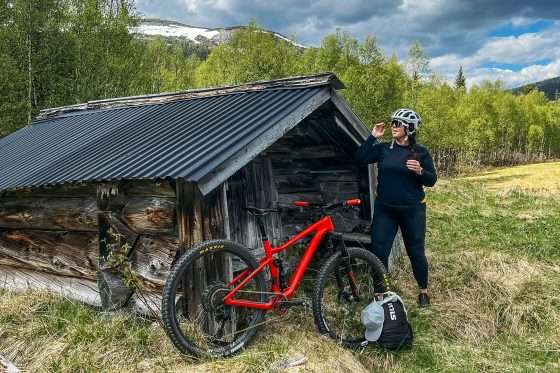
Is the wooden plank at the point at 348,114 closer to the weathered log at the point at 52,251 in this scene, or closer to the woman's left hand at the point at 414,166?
the woman's left hand at the point at 414,166

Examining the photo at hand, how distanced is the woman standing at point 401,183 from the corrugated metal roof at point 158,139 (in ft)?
3.19

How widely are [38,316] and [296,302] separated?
2.80m

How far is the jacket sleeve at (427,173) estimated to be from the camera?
5500 mm

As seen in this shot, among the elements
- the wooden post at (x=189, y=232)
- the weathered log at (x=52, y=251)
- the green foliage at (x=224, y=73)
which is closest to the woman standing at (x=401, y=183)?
the wooden post at (x=189, y=232)

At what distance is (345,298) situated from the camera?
17.2ft

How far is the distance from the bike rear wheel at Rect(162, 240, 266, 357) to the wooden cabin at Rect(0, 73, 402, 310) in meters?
0.32

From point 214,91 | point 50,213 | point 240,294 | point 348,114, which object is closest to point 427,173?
point 348,114

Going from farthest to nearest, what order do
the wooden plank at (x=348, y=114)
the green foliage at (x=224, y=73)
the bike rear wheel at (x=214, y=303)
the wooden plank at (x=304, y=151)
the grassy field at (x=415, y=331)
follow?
the green foliage at (x=224, y=73)
the wooden plank at (x=304, y=151)
the wooden plank at (x=348, y=114)
the bike rear wheel at (x=214, y=303)
the grassy field at (x=415, y=331)

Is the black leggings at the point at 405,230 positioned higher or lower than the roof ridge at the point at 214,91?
lower

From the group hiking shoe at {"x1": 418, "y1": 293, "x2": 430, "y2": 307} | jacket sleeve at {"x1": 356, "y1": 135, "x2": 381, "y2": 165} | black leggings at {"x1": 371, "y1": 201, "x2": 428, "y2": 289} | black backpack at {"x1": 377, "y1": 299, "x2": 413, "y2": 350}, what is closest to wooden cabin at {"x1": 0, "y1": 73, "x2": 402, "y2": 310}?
jacket sleeve at {"x1": 356, "y1": 135, "x2": 381, "y2": 165}

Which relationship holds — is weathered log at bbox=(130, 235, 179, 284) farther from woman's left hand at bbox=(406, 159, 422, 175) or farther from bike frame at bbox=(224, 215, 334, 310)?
woman's left hand at bbox=(406, 159, 422, 175)

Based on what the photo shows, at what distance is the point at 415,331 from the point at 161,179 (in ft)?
11.0

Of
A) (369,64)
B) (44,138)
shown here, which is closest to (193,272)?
(44,138)

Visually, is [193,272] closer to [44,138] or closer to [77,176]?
[77,176]
